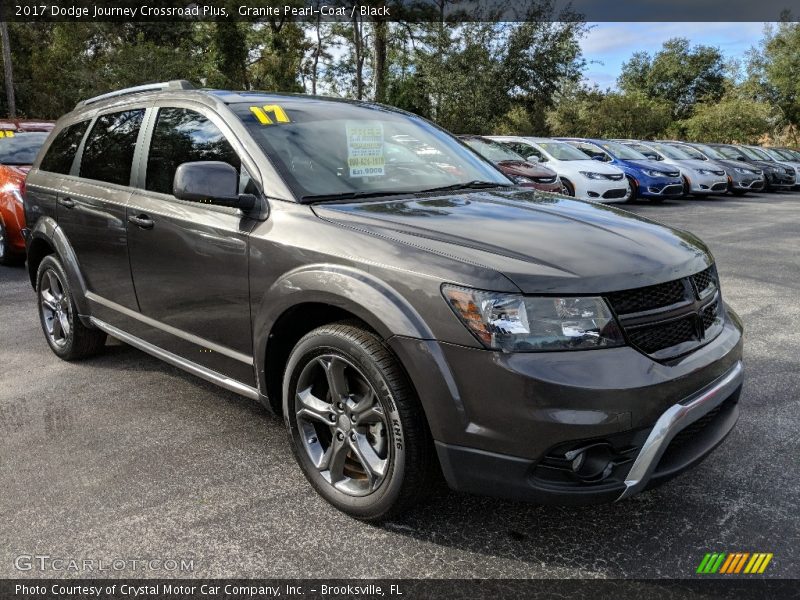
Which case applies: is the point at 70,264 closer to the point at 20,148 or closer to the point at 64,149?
the point at 64,149

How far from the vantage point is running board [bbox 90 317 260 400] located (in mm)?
3203

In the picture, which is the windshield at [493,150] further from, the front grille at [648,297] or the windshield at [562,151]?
the front grille at [648,297]

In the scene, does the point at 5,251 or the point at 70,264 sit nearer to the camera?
the point at 70,264

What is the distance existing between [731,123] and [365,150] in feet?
128

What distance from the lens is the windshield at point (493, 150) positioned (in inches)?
547

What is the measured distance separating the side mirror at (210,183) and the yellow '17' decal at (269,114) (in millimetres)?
460

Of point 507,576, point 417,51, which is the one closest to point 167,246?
point 507,576

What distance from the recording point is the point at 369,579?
238cm

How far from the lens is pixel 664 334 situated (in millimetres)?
2449

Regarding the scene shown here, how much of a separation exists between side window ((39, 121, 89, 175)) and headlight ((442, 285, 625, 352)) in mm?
3351

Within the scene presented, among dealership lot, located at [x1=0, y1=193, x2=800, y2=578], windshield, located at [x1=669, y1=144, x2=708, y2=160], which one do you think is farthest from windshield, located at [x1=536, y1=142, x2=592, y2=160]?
dealership lot, located at [x1=0, y1=193, x2=800, y2=578]

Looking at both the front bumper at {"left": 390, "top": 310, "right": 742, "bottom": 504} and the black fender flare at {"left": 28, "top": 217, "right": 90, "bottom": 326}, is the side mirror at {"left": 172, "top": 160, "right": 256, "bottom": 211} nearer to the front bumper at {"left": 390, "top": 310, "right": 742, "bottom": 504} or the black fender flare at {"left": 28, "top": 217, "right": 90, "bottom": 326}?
the front bumper at {"left": 390, "top": 310, "right": 742, "bottom": 504}

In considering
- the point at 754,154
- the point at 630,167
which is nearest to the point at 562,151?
the point at 630,167

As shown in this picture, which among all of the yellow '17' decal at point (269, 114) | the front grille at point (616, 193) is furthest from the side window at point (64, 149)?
the front grille at point (616, 193)
